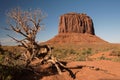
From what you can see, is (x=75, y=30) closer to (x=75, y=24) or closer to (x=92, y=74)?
(x=75, y=24)

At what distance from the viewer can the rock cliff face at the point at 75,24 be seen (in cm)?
11280

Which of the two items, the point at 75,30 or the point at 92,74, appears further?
the point at 75,30

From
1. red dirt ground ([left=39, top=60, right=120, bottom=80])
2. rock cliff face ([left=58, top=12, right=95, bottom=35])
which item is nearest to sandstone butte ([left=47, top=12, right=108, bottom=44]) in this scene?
rock cliff face ([left=58, top=12, right=95, bottom=35])

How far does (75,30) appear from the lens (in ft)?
372

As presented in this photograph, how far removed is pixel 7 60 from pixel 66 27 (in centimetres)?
10069

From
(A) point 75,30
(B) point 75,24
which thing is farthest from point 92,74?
(B) point 75,24

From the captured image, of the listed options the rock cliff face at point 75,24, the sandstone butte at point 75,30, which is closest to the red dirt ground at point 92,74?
the sandstone butte at point 75,30

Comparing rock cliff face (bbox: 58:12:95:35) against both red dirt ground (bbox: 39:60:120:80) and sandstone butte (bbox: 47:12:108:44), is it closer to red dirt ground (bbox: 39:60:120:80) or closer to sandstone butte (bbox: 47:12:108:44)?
sandstone butte (bbox: 47:12:108:44)

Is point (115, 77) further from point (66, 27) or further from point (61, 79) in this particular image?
point (66, 27)

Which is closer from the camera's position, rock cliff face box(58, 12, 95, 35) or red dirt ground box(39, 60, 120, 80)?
red dirt ground box(39, 60, 120, 80)

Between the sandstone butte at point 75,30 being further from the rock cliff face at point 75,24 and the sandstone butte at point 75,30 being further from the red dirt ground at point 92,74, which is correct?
the red dirt ground at point 92,74

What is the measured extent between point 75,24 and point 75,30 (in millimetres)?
4904

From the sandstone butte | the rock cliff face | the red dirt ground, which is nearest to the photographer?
the red dirt ground

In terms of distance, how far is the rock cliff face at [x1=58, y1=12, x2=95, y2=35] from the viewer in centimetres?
11280
